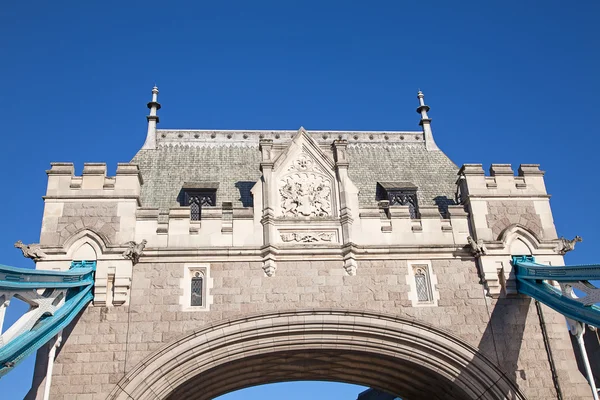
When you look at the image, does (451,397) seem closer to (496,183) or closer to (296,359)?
(296,359)

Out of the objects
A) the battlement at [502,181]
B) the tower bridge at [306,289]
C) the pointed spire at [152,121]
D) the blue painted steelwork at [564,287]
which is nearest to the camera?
the blue painted steelwork at [564,287]

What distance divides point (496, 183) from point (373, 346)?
18.6 ft

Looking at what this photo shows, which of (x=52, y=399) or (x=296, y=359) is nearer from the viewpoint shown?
(x=52, y=399)

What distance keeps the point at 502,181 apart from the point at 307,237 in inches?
220

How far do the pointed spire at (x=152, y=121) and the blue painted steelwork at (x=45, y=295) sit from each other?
774 centimetres

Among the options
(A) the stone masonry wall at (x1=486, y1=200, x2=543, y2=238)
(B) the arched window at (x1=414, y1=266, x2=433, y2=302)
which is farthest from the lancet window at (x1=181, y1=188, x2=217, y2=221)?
(A) the stone masonry wall at (x1=486, y1=200, x2=543, y2=238)

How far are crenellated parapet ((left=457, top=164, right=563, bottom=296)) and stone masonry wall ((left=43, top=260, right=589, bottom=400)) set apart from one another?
0.56 m

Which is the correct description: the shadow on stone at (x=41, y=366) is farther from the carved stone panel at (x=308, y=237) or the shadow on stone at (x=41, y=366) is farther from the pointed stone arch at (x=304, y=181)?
the pointed stone arch at (x=304, y=181)

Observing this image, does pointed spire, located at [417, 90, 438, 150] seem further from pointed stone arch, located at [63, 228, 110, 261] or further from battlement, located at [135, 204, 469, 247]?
pointed stone arch, located at [63, 228, 110, 261]

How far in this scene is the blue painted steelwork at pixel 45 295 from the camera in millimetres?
11477

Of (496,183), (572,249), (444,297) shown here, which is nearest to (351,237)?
(444,297)

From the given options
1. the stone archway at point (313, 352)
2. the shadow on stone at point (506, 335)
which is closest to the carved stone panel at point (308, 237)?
the stone archway at point (313, 352)

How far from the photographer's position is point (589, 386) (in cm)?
1589

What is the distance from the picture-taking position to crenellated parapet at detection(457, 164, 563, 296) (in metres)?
17.1
